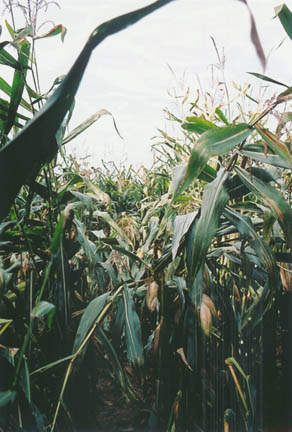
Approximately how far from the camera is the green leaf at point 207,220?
1.30ft

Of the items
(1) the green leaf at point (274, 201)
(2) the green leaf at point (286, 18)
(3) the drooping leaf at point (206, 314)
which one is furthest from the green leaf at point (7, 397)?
(2) the green leaf at point (286, 18)

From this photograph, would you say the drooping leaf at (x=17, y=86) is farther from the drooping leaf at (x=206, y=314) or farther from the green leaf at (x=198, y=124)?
the drooping leaf at (x=206, y=314)

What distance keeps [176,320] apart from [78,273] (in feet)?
0.53

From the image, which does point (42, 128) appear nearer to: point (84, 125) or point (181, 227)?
point (181, 227)

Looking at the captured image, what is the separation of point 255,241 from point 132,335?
21 centimetres

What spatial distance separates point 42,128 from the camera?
0.49ft

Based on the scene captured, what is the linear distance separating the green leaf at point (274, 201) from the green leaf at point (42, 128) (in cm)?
30

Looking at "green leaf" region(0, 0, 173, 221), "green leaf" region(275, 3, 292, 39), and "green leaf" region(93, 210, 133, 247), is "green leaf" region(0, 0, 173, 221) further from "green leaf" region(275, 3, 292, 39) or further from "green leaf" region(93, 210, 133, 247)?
"green leaf" region(93, 210, 133, 247)

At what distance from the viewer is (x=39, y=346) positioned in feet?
1.90

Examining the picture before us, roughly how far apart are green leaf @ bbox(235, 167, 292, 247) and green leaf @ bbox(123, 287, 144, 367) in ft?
0.73

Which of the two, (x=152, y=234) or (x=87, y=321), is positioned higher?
(x=152, y=234)

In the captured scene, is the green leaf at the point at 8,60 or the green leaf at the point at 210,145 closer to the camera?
the green leaf at the point at 210,145

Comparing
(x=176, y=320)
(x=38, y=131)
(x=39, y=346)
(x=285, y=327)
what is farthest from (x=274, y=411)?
(x=38, y=131)

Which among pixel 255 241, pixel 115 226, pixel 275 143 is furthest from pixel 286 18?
pixel 115 226
